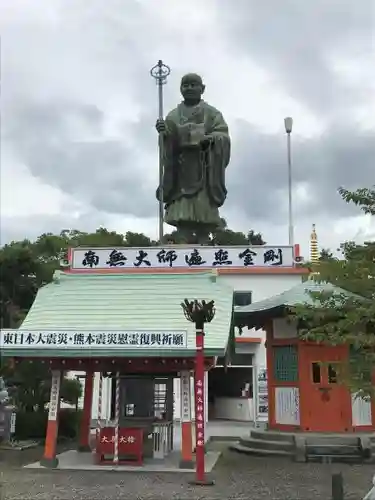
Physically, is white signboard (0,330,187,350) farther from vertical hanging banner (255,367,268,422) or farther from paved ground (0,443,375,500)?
vertical hanging banner (255,367,268,422)

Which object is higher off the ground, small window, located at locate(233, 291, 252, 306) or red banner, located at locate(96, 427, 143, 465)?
small window, located at locate(233, 291, 252, 306)

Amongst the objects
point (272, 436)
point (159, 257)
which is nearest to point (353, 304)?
point (272, 436)

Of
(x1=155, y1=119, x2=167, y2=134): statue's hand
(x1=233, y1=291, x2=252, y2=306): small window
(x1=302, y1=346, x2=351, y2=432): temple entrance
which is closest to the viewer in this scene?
(x1=302, y1=346, x2=351, y2=432): temple entrance

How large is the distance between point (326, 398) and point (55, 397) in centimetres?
592

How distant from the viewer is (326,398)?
13.6m

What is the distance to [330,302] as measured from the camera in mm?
9070

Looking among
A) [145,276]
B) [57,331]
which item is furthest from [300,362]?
[57,331]

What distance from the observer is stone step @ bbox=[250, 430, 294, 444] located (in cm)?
1330

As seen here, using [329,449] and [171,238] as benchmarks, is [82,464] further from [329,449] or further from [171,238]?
[171,238]

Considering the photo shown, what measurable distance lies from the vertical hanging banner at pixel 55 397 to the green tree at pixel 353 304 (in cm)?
517

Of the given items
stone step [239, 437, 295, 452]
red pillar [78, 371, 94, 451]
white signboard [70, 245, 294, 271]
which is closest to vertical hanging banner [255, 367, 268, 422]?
white signboard [70, 245, 294, 271]

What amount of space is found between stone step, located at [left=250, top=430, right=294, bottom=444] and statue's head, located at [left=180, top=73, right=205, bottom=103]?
1048 cm

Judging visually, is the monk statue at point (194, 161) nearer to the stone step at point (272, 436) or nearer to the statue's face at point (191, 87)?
the statue's face at point (191, 87)

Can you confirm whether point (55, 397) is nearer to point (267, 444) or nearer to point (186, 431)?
point (186, 431)
